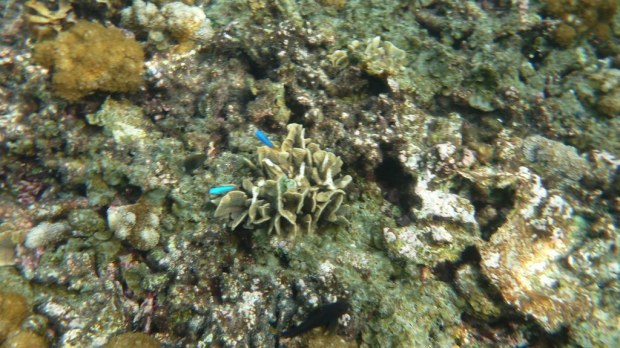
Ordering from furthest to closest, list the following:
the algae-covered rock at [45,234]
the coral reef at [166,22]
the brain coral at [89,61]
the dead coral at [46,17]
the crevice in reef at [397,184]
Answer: the coral reef at [166,22] → the dead coral at [46,17] → the brain coral at [89,61] → the crevice in reef at [397,184] → the algae-covered rock at [45,234]

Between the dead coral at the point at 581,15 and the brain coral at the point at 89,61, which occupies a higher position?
the dead coral at the point at 581,15

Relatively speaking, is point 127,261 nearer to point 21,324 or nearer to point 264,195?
point 21,324

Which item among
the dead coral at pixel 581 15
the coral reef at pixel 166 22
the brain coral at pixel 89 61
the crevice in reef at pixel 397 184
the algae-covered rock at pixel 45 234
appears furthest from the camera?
the dead coral at pixel 581 15

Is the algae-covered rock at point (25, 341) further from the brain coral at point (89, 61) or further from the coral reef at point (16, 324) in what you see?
the brain coral at point (89, 61)

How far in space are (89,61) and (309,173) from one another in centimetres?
272

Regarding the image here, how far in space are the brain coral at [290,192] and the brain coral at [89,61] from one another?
6.30 ft

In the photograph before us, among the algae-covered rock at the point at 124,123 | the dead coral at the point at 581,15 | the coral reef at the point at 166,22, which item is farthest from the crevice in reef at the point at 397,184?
the dead coral at the point at 581,15

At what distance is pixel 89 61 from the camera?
4066mm

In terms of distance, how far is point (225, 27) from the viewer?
4.76m

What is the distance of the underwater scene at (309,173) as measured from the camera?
10.5ft

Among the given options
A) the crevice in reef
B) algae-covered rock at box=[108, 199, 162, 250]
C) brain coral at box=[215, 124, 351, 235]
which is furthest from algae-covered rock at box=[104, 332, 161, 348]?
the crevice in reef

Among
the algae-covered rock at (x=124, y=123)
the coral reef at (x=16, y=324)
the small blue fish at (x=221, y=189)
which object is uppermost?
the small blue fish at (x=221, y=189)

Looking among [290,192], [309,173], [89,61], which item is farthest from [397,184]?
[89,61]

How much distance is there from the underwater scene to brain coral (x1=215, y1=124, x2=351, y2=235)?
0.06 feet
